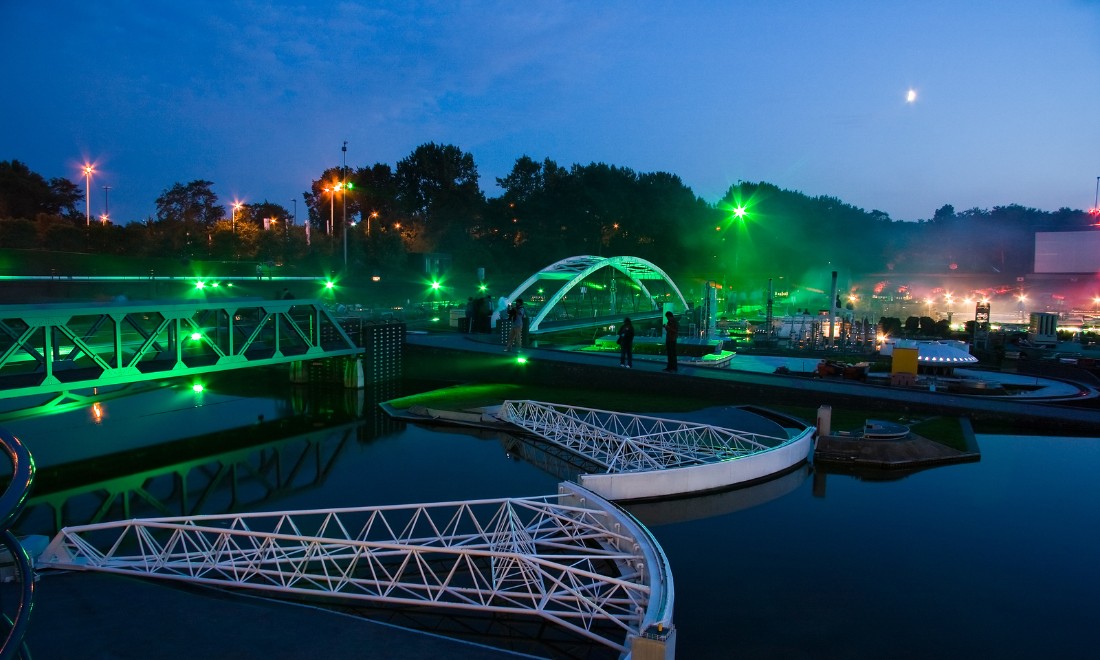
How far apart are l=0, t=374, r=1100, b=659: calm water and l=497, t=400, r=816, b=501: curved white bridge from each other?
489 millimetres

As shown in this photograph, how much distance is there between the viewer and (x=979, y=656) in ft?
35.4

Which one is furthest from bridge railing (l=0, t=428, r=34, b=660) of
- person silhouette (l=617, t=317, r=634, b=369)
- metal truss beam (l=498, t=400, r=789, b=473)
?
person silhouette (l=617, t=317, r=634, b=369)

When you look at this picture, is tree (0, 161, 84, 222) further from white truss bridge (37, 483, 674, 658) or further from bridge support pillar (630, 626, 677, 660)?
bridge support pillar (630, 626, 677, 660)

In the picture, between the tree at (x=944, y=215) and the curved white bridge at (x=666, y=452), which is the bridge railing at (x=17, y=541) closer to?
the curved white bridge at (x=666, y=452)

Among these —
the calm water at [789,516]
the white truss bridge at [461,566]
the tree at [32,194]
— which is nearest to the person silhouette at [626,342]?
the calm water at [789,516]

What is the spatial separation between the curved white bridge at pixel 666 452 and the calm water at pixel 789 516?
0.49 m

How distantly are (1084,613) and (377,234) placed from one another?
72289mm

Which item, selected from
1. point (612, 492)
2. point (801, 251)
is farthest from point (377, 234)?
point (801, 251)

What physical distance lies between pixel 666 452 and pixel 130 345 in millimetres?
25997

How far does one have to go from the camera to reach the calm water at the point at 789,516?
11.6m

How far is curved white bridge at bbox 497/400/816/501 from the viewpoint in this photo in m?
17.7

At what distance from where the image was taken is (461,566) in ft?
45.1

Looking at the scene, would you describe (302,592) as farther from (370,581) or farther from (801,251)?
(801,251)

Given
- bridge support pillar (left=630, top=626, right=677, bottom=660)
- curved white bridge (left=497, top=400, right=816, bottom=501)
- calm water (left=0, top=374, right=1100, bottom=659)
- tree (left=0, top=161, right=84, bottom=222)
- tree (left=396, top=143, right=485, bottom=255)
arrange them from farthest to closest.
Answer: tree (left=396, top=143, right=485, bottom=255)
tree (left=0, top=161, right=84, bottom=222)
curved white bridge (left=497, top=400, right=816, bottom=501)
calm water (left=0, top=374, right=1100, bottom=659)
bridge support pillar (left=630, top=626, right=677, bottom=660)
